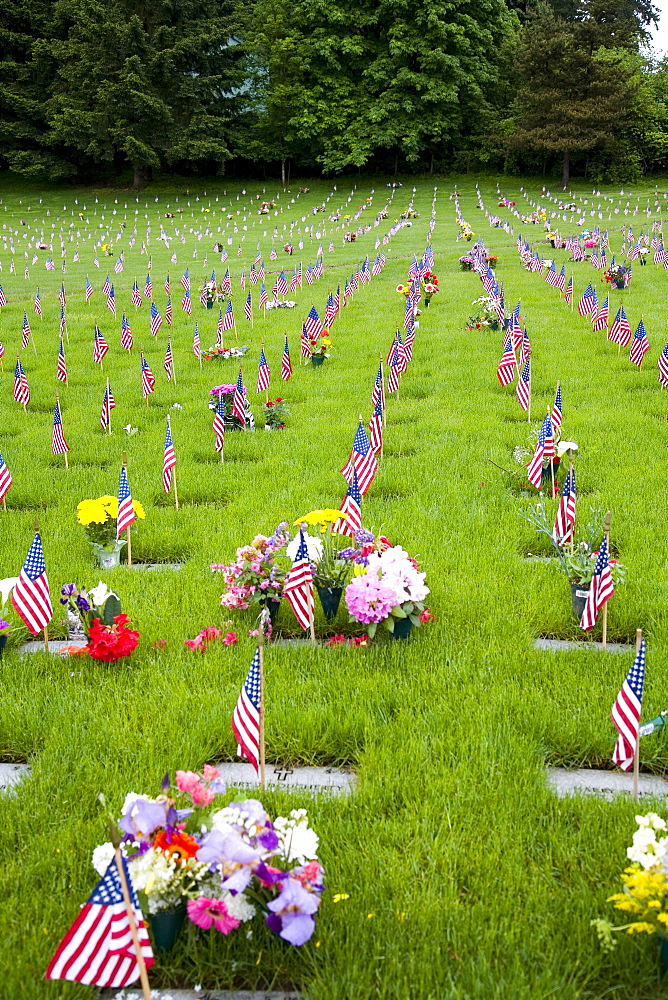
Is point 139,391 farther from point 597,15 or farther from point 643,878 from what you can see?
point 597,15

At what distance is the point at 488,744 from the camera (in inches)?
140

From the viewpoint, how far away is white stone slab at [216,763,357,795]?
11.3 ft

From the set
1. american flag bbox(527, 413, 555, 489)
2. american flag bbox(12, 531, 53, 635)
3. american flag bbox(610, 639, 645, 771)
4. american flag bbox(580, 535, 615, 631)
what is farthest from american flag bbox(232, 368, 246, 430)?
american flag bbox(610, 639, 645, 771)

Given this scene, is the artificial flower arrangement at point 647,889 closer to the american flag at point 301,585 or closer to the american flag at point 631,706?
the american flag at point 631,706

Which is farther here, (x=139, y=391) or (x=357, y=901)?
(x=139, y=391)

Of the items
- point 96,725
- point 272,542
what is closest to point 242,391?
point 272,542

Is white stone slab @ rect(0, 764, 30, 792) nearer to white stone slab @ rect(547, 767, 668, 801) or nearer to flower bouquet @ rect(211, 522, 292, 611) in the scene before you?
flower bouquet @ rect(211, 522, 292, 611)

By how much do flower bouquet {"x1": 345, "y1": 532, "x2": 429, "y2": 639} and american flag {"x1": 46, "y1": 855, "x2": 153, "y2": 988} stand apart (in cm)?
234

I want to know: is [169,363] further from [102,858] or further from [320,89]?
[320,89]

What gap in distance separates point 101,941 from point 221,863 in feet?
1.29

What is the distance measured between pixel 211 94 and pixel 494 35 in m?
19.3

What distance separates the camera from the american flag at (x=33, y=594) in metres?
4.48

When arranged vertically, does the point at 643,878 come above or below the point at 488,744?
above

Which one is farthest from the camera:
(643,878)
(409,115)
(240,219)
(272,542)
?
(409,115)
